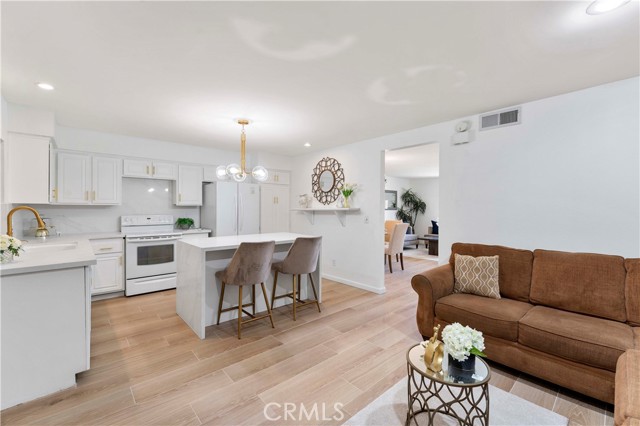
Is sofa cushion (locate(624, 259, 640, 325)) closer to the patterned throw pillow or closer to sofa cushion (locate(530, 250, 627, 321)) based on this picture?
sofa cushion (locate(530, 250, 627, 321))

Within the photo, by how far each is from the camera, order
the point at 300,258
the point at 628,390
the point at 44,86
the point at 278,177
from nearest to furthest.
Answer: the point at 628,390 < the point at 44,86 < the point at 300,258 < the point at 278,177

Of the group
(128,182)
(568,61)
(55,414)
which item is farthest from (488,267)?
(128,182)

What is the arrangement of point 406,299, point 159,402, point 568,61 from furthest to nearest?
point 406,299 < point 568,61 < point 159,402

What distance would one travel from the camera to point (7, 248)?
2.00 metres

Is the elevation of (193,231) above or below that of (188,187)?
below

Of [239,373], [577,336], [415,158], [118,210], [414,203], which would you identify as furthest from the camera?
[414,203]

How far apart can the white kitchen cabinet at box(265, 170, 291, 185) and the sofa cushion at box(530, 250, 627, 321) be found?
4.55 metres

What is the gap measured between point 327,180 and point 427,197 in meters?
6.34

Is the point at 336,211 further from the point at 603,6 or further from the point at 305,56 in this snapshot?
the point at 603,6

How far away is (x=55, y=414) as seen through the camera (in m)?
1.85

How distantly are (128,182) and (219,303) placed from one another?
2.98 metres

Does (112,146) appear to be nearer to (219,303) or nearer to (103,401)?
(219,303)

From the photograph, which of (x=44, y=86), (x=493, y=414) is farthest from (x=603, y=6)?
(x=44, y=86)
